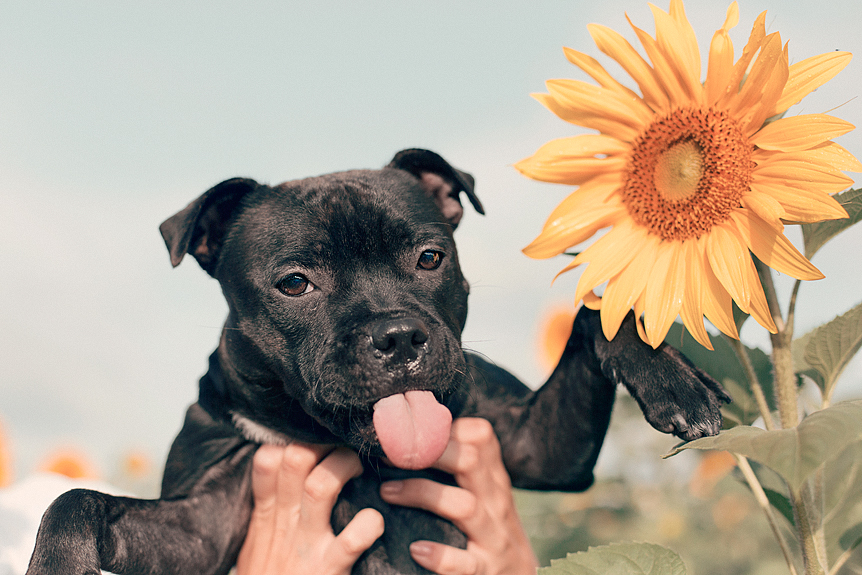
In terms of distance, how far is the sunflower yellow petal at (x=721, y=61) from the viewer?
143 centimetres

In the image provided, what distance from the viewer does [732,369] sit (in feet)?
6.06

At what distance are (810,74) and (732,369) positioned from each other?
32.5 inches

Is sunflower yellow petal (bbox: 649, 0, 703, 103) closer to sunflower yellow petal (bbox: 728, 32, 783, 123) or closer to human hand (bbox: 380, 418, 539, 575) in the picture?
sunflower yellow petal (bbox: 728, 32, 783, 123)

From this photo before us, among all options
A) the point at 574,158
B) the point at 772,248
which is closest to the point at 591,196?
the point at 574,158

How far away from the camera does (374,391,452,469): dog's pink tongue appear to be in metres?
1.99

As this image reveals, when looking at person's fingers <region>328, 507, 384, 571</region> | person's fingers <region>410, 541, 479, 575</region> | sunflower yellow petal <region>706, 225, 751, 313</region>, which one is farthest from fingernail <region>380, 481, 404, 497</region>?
sunflower yellow petal <region>706, 225, 751, 313</region>

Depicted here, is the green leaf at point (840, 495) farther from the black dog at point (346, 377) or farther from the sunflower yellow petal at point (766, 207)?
the sunflower yellow petal at point (766, 207)

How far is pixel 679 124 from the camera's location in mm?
1571

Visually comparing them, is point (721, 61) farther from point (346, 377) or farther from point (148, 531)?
point (148, 531)

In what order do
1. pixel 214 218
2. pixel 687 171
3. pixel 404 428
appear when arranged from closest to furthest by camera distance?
pixel 687 171
pixel 404 428
pixel 214 218

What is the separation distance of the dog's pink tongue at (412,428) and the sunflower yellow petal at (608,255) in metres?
0.69

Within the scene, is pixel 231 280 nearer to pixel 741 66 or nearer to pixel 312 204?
pixel 312 204

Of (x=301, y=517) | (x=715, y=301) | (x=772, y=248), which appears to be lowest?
(x=301, y=517)

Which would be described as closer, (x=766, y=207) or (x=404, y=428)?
(x=766, y=207)
